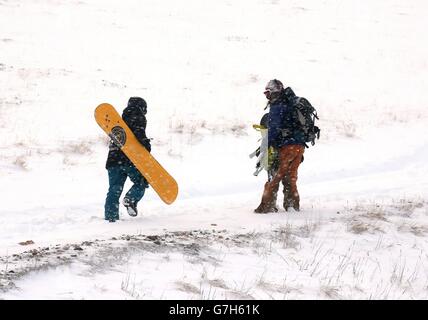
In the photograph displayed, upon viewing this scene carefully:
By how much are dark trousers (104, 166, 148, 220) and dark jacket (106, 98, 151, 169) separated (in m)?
0.10

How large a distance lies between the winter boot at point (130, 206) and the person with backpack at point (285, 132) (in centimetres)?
199

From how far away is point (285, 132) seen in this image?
884cm

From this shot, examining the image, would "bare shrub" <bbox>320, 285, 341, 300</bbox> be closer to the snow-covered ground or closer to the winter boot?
the snow-covered ground

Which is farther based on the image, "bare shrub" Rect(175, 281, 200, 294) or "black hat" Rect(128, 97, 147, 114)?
"black hat" Rect(128, 97, 147, 114)

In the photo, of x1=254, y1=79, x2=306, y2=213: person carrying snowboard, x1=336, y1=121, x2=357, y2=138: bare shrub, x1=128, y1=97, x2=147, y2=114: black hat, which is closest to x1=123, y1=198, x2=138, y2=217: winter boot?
x1=128, y1=97, x2=147, y2=114: black hat

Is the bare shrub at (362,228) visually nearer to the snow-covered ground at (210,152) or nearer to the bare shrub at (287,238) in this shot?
the snow-covered ground at (210,152)

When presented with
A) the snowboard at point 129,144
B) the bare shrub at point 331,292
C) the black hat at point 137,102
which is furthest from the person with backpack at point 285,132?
the bare shrub at point 331,292

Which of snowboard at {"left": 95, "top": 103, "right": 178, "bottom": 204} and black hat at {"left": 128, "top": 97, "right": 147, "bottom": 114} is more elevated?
black hat at {"left": 128, "top": 97, "right": 147, "bottom": 114}

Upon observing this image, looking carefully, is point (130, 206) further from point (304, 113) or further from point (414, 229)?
point (414, 229)

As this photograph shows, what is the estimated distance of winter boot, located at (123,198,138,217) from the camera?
28.8 ft

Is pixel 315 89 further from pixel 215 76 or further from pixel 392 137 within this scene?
pixel 392 137

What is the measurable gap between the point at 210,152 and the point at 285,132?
5196mm

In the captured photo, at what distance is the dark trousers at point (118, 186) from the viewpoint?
868 centimetres

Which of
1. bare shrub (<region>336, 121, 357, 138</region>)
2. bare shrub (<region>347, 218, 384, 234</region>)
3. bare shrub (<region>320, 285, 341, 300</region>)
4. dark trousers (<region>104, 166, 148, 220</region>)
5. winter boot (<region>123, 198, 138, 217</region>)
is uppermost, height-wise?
bare shrub (<region>336, 121, 357, 138</region>)
